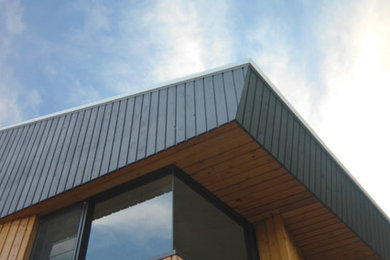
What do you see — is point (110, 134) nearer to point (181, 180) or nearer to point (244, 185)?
point (181, 180)

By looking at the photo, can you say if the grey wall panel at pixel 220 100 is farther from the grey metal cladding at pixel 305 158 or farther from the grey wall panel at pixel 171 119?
the grey wall panel at pixel 171 119

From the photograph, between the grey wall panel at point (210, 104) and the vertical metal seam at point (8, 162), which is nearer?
the grey wall panel at point (210, 104)

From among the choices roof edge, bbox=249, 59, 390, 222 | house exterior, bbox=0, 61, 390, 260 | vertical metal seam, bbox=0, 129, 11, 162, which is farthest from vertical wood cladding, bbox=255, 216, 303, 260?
vertical metal seam, bbox=0, 129, 11, 162

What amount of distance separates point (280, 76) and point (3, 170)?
2026 centimetres

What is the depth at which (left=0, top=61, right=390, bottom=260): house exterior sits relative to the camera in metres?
5.36

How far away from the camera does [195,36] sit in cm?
1997

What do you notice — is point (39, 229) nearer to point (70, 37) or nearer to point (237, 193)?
point (237, 193)

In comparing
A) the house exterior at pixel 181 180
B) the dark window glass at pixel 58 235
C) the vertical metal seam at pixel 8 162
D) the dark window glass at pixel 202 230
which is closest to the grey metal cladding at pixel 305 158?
the house exterior at pixel 181 180

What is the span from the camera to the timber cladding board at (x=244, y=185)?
218 inches

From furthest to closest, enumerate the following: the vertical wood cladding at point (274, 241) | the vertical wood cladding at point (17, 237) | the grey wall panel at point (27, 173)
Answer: the vertical wood cladding at point (274, 241)
the grey wall panel at point (27, 173)
the vertical wood cladding at point (17, 237)

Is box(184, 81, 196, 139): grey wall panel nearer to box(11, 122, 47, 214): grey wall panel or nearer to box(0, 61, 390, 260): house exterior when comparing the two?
box(0, 61, 390, 260): house exterior

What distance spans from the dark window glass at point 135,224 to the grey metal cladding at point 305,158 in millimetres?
1370

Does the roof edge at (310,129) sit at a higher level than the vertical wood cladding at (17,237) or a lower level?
higher

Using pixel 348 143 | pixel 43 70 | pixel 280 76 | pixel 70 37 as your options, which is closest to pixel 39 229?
pixel 348 143
